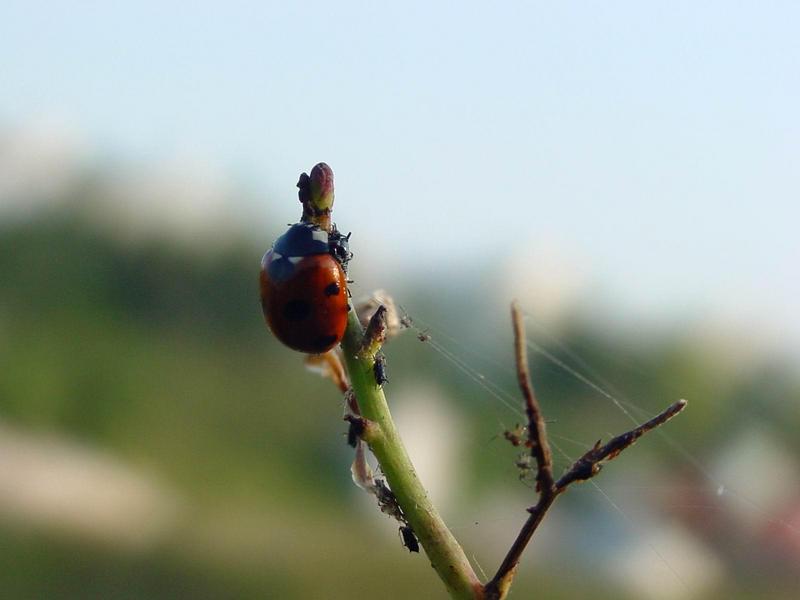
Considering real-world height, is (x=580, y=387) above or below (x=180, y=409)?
above

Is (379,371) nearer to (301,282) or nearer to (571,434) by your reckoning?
(301,282)

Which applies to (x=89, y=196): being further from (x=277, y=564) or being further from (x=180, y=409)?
(x=277, y=564)

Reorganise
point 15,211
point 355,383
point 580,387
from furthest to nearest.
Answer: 1. point 15,211
2. point 580,387
3. point 355,383

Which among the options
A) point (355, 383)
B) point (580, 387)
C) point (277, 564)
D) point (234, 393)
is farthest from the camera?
point (234, 393)

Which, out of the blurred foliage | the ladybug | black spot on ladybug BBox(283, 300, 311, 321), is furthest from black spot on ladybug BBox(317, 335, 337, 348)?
the blurred foliage

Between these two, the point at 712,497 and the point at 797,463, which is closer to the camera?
the point at 712,497

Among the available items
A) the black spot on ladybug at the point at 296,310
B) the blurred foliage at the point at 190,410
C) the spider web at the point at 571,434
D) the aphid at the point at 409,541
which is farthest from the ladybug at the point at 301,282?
the blurred foliage at the point at 190,410

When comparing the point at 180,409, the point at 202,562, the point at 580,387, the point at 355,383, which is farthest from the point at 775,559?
the point at 180,409

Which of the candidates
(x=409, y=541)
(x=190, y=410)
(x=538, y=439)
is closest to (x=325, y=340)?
(x=409, y=541)
